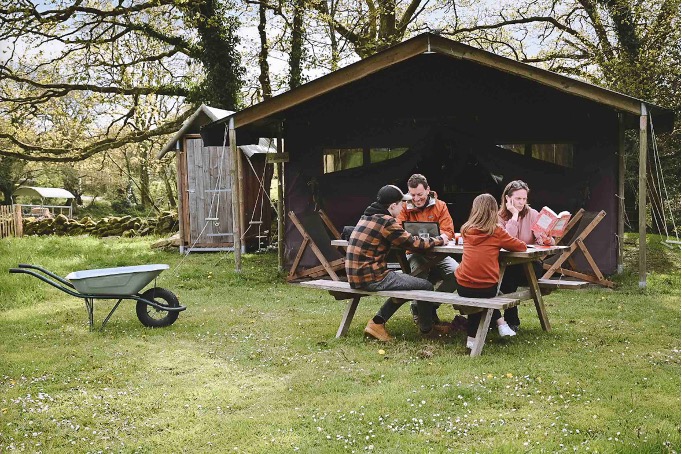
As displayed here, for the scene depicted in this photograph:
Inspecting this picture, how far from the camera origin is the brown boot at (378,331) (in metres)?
6.26

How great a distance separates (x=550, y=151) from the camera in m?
10.5

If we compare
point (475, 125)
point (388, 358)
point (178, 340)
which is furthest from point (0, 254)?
point (388, 358)

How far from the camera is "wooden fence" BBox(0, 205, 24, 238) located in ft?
62.0

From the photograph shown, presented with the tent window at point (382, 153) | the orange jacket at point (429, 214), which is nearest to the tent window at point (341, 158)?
the tent window at point (382, 153)

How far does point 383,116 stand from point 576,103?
293 cm

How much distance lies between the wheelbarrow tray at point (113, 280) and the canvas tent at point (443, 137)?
3647mm

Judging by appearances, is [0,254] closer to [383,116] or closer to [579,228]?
[383,116]

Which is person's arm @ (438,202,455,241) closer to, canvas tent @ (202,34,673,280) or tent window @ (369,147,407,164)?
canvas tent @ (202,34,673,280)

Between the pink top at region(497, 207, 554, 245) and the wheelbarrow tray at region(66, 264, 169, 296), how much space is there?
11.4 feet

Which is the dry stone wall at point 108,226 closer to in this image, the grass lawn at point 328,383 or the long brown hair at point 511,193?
the grass lawn at point 328,383

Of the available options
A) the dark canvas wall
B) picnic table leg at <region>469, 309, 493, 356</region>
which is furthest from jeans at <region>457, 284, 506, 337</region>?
the dark canvas wall

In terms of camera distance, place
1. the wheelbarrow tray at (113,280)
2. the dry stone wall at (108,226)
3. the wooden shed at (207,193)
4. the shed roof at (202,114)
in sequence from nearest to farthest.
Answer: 1. the wheelbarrow tray at (113,280)
2. the shed roof at (202,114)
3. the wooden shed at (207,193)
4. the dry stone wall at (108,226)

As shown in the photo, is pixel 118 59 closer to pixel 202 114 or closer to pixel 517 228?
pixel 202 114

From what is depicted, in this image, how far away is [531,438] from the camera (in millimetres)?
3842
